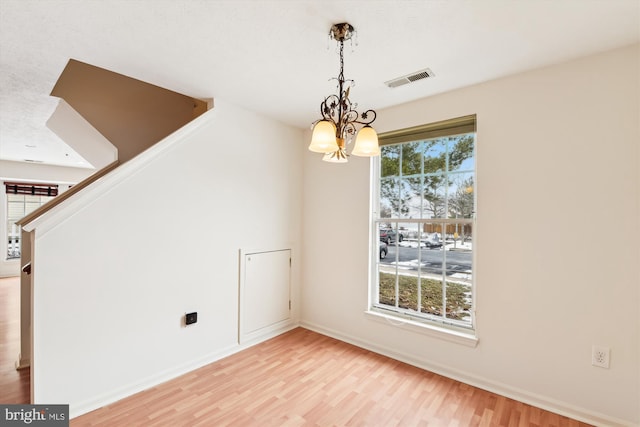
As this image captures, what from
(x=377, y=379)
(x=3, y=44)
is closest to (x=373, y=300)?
(x=377, y=379)

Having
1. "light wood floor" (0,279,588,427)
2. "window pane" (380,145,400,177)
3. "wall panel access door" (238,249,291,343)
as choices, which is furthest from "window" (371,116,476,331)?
"wall panel access door" (238,249,291,343)

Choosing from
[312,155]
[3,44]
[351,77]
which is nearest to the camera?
[3,44]

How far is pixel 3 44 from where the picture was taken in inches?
74.2

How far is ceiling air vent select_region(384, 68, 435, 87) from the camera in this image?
7.43ft

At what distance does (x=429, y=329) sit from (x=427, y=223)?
968 millimetres

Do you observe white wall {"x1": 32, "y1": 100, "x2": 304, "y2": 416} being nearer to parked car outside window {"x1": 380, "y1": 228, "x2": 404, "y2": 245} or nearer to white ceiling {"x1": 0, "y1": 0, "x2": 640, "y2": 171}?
white ceiling {"x1": 0, "y1": 0, "x2": 640, "y2": 171}

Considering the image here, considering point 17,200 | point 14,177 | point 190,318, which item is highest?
point 14,177

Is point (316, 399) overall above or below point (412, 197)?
below

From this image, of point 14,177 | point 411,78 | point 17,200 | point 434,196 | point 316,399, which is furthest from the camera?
point 17,200

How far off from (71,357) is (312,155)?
286 centimetres

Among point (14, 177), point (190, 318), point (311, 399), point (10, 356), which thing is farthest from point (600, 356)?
point (14, 177)

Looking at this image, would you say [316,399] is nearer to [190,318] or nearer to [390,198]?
[190,318]

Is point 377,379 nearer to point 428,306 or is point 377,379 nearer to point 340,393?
point 340,393

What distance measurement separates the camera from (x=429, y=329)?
266 centimetres
